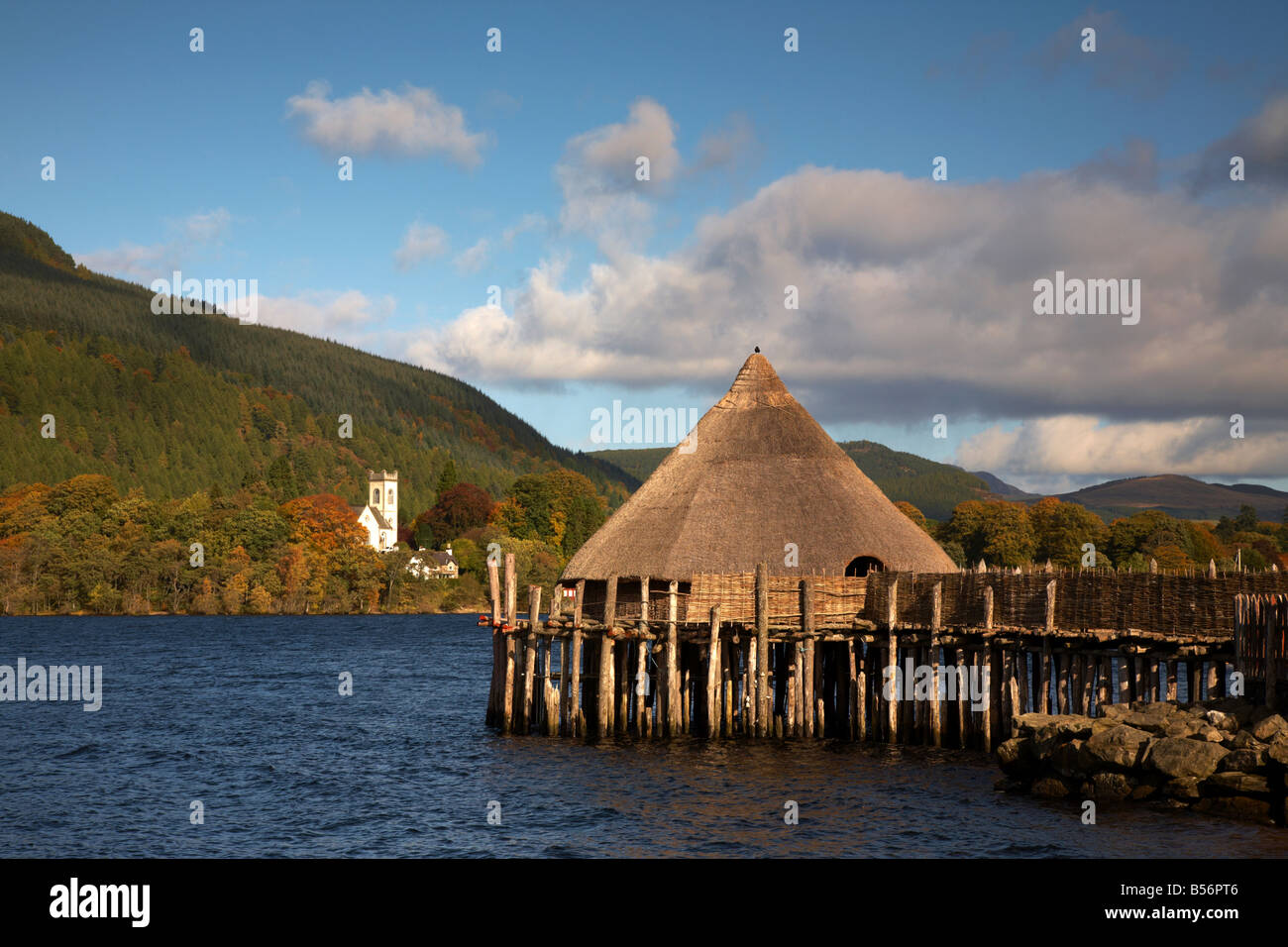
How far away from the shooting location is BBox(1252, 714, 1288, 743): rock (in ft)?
74.0

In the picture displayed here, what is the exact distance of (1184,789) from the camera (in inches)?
918

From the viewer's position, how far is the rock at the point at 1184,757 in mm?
23062

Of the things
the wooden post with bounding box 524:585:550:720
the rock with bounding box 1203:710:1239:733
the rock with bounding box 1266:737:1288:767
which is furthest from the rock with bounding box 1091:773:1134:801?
the wooden post with bounding box 524:585:550:720

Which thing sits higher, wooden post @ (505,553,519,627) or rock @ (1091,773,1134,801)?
wooden post @ (505,553,519,627)

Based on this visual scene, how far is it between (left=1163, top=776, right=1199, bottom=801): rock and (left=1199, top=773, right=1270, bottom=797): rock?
5.3 inches

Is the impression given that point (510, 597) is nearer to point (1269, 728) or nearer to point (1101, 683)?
point (1101, 683)

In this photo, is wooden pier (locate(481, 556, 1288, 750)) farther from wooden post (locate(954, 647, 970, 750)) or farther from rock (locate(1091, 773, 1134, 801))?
rock (locate(1091, 773, 1134, 801))

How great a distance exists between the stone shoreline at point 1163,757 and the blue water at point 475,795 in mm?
698

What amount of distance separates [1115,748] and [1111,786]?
0.76 m

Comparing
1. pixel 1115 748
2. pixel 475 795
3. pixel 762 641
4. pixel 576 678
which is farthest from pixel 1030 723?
pixel 576 678
